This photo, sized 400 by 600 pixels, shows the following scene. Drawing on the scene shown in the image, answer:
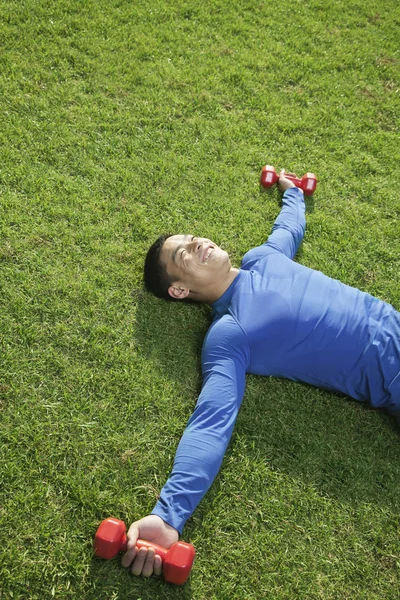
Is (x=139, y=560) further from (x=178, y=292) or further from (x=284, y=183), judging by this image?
(x=284, y=183)

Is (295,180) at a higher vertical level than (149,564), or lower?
higher

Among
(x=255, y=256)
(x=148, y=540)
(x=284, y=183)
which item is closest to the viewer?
(x=148, y=540)

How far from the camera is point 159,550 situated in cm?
312

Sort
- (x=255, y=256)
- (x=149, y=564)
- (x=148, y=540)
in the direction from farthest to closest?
(x=255, y=256) < (x=148, y=540) < (x=149, y=564)

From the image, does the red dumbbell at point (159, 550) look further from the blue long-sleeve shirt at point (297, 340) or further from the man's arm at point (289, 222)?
the man's arm at point (289, 222)

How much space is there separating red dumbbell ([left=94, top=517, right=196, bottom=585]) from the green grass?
0.17 metres

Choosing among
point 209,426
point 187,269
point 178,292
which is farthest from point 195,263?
point 209,426

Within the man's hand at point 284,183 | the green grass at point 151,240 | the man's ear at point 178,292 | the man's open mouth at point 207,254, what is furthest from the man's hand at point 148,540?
the man's hand at point 284,183

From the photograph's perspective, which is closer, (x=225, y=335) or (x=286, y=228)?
(x=225, y=335)

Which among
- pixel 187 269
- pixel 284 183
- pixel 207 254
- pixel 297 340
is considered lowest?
pixel 297 340

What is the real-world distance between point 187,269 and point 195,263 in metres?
0.08

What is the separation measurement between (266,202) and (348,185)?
930mm

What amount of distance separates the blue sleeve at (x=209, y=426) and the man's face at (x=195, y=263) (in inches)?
15.5

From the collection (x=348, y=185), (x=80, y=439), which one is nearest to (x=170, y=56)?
(x=348, y=185)
